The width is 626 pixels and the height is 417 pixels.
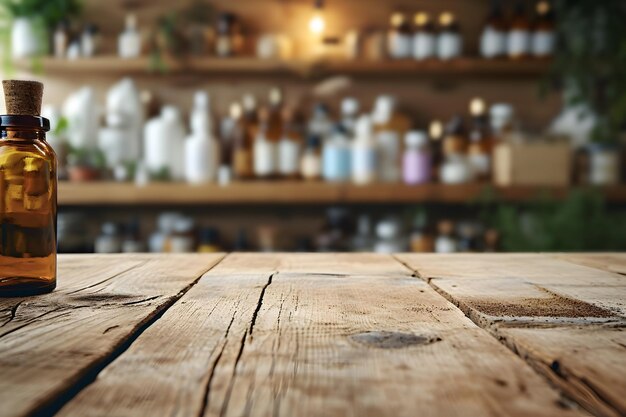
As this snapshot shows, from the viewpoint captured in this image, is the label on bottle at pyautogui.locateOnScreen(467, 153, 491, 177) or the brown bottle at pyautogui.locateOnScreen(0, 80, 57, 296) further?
the label on bottle at pyautogui.locateOnScreen(467, 153, 491, 177)

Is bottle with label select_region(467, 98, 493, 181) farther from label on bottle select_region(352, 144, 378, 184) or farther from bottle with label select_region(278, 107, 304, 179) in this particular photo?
bottle with label select_region(278, 107, 304, 179)

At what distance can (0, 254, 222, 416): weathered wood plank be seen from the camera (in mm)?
271

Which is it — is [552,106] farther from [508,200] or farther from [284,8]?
[284,8]

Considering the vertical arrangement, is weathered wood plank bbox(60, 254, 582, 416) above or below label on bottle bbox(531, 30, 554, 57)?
below

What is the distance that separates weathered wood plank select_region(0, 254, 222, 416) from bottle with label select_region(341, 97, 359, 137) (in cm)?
141

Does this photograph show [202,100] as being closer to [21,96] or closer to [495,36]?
[495,36]

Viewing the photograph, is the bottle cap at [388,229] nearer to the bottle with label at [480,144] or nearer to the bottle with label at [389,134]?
the bottle with label at [389,134]

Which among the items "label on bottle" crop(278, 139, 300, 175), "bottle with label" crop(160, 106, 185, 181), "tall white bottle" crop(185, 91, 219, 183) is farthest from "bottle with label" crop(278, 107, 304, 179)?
"bottle with label" crop(160, 106, 185, 181)

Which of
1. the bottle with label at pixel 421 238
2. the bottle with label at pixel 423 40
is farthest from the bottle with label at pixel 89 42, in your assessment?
the bottle with label at pixel 421 238

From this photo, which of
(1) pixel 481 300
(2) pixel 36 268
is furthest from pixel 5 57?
(1) pixel 481 300

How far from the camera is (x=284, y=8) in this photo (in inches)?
86.5

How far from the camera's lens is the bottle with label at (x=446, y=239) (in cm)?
200

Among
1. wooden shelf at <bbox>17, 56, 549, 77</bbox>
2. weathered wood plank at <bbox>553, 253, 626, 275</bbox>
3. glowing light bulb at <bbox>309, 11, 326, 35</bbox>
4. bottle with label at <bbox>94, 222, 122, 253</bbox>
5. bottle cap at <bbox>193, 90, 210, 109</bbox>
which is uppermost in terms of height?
glowing light bulb at <bbox>309, 11, 326, 35</bbox>

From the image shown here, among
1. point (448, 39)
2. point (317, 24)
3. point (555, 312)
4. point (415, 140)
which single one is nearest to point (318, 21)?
point (317, 24)
